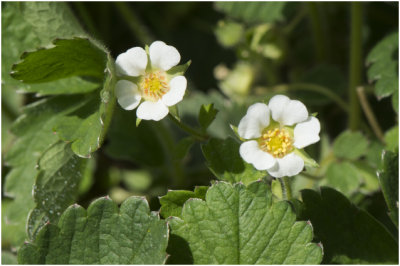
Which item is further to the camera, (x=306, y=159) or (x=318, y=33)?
(x=318, y=33)

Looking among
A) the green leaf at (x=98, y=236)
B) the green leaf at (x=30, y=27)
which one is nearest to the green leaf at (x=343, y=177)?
the green leaf at (x=98, y=236)

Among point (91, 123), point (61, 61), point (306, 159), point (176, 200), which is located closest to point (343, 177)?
point (306, 159)

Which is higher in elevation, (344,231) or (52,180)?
(52,180)

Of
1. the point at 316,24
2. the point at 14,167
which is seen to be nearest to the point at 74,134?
the point at 14,167

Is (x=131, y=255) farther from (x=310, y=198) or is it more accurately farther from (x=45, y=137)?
(x=45, y=137)

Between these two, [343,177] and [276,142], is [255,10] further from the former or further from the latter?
[276,142]

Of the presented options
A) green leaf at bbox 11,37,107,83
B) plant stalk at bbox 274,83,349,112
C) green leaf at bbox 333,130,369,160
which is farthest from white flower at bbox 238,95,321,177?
plant stalk at bbox 274,83,349,112
